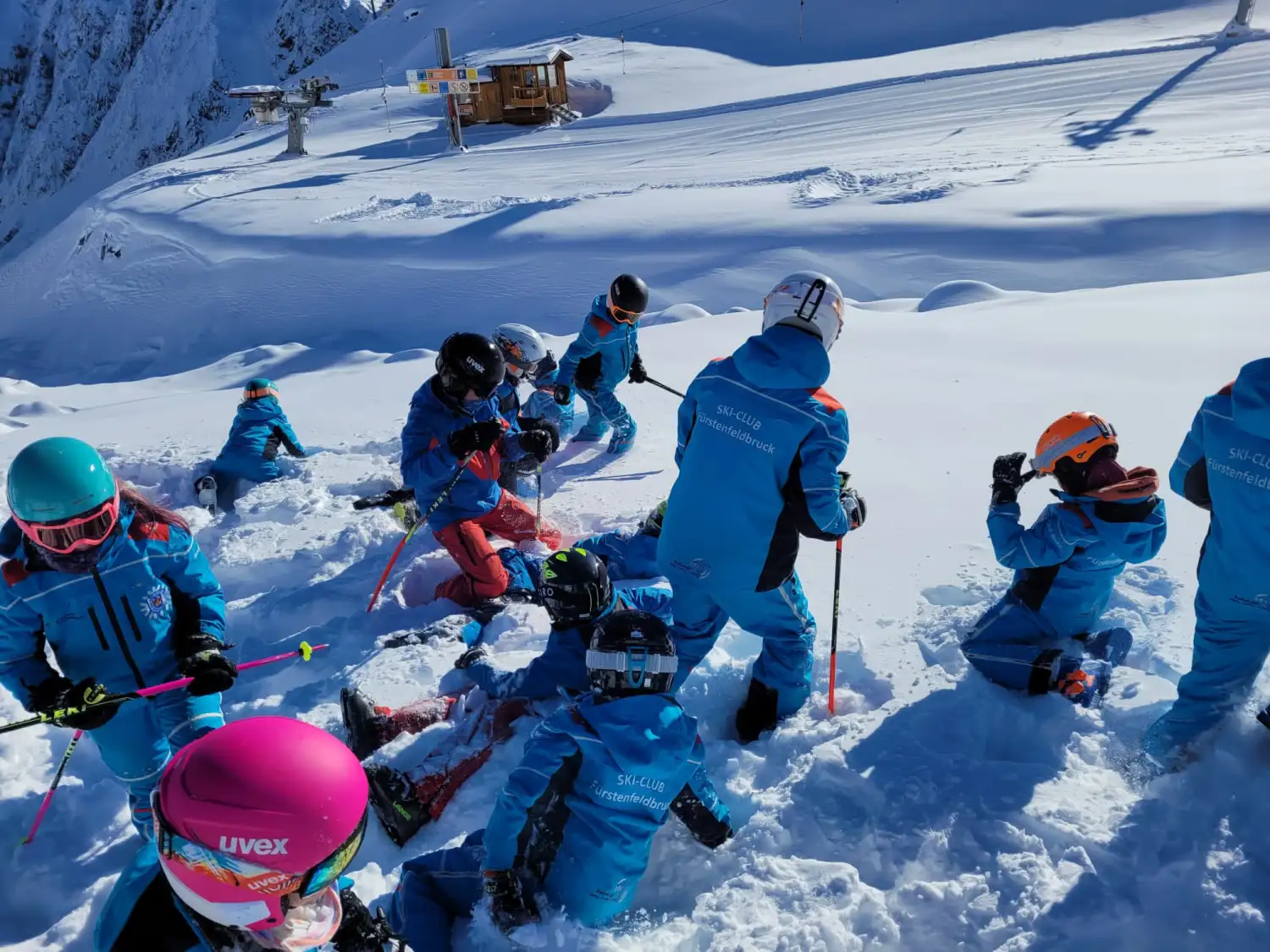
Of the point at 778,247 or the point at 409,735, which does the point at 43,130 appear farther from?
the point at 409,735

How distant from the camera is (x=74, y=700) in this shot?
2828mm

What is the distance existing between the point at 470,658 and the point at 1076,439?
264 centimetres

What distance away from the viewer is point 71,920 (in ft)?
9.61

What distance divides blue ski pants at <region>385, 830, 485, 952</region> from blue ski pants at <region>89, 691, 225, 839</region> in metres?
1.01

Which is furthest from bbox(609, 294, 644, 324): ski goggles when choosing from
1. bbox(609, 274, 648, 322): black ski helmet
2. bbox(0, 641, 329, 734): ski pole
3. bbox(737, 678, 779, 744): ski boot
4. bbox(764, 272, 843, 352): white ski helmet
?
bbox(0, 641, 329, 734): ski pole

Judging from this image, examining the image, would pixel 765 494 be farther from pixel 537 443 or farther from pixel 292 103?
pixel 292 103

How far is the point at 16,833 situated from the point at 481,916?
2026 millimetres

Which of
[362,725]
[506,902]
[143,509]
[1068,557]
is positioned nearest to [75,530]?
[143,509]

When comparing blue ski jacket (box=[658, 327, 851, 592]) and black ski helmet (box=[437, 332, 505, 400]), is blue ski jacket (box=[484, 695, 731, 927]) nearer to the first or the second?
blue ski jacket (box=[658, 327, 851, 592])

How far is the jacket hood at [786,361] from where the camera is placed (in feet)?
10.5

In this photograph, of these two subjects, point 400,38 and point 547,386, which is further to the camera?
point 400,38

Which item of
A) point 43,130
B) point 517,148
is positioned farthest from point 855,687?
point 43,130

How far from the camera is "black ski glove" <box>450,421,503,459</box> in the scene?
464 cm

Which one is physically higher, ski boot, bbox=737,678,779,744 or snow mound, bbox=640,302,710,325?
snow mound, bbox=640,302,710,325
